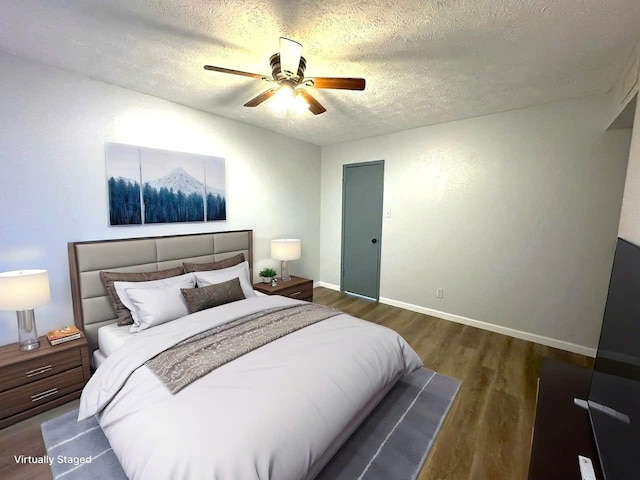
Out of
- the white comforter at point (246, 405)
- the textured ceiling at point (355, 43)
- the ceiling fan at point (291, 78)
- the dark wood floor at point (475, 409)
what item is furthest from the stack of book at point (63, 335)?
the ceiling fan at point (291, 78)

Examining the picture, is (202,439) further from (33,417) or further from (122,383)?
(33,417)

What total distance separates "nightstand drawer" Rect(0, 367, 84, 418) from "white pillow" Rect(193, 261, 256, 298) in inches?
43.1

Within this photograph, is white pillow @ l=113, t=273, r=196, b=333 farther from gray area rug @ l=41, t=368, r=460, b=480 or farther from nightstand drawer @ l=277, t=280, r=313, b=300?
nightstand drawer @ l=277, t=280, r=313, b=300

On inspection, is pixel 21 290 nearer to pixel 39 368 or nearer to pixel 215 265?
pixel 39 368

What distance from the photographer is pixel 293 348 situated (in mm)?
1737

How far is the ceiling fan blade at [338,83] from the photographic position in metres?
1.77

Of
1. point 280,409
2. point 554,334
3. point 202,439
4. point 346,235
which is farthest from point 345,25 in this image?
point 554,334

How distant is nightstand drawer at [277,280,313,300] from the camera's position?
11.6ft

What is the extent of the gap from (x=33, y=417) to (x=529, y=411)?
3.58 m

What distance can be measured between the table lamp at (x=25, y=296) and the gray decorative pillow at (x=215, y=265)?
1070mm

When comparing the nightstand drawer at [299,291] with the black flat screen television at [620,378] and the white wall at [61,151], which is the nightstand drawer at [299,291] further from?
the black flat screen television at [620,378]

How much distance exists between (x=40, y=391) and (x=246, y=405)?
179cm

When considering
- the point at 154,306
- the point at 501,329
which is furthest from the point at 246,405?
the point at 501,329

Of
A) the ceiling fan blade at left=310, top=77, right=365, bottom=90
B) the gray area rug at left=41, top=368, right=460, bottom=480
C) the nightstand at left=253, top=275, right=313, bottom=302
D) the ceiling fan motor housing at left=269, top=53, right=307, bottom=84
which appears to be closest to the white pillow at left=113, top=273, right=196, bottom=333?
the gray area rug at left=41, top=368, right=460, bottom=480
